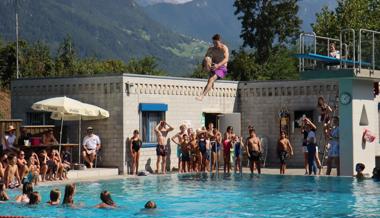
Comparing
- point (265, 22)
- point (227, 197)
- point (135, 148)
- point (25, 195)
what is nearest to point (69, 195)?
point (25, 195)

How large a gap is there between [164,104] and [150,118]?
80 centimetres

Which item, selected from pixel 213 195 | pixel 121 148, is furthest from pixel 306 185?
pixel 121 148

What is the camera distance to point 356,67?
22812 millimetres

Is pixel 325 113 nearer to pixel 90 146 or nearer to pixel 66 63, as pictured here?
pixel 90 146

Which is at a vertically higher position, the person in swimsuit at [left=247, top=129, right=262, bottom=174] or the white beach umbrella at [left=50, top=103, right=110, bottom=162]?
the white beach umbrella at [left=50, top=103, right=110, bottom=162]

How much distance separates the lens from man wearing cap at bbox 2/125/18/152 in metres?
22.5

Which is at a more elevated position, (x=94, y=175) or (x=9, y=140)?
(x=9, y=140)

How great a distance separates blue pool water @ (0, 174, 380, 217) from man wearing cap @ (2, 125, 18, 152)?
3012mm

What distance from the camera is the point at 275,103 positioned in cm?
2942

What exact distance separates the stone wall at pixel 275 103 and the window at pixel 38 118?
7.83m

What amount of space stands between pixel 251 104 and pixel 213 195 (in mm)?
12128

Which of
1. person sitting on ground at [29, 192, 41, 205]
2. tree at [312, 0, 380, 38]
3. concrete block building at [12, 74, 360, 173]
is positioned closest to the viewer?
person sitting on ground at [29, 192, 41, 205]

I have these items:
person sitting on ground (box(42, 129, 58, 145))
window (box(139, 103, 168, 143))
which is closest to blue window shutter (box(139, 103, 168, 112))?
window (box(139, 103, 168, 143))

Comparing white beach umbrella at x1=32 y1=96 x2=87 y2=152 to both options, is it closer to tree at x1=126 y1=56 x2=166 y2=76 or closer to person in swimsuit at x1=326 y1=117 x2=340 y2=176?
person in swimsuit at x1=326 y1=117 x2=340 y2=176
